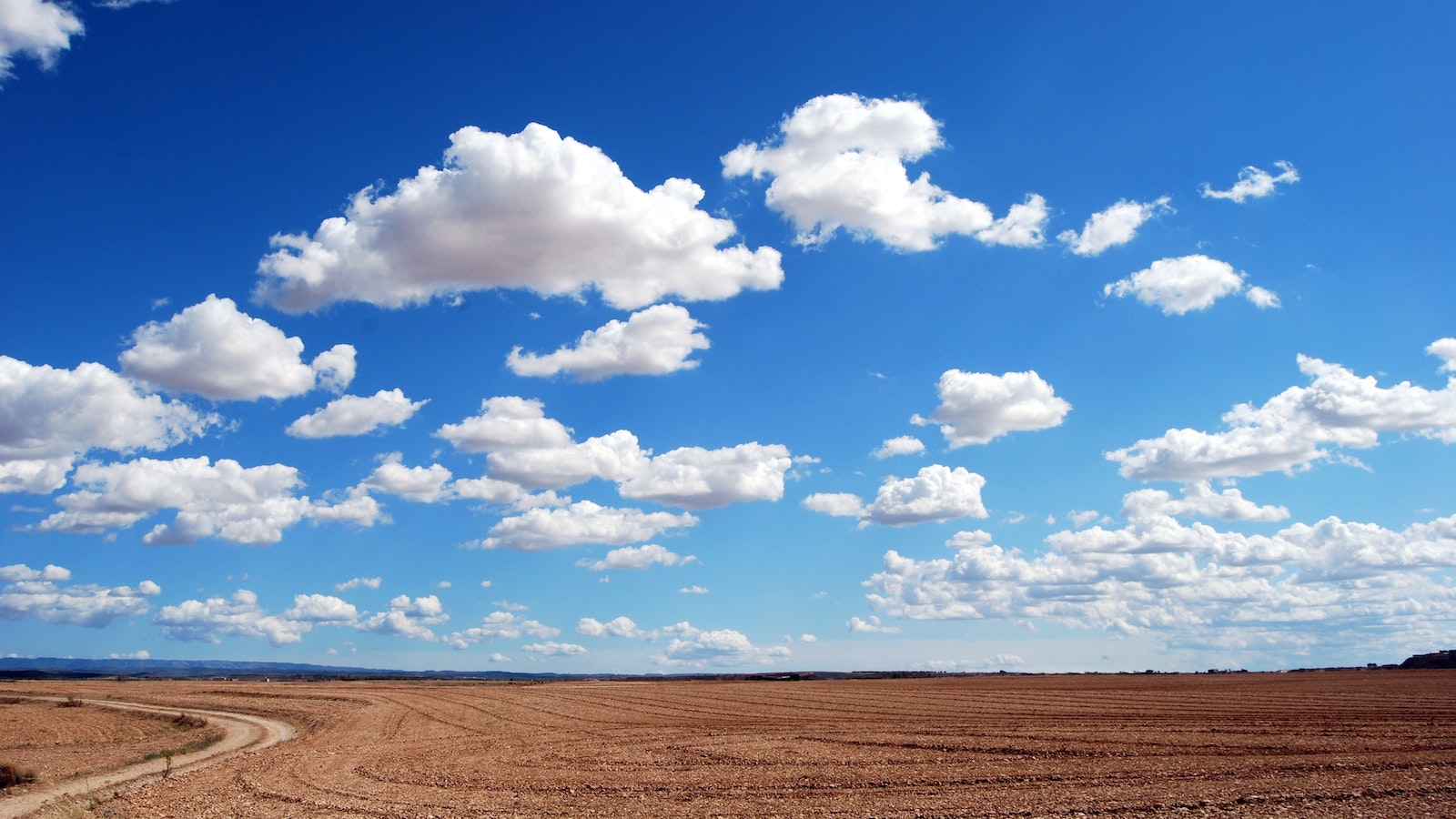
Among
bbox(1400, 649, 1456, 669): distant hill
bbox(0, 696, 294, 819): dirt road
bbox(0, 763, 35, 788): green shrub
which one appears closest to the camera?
bbox(0, 696, 294, 819): dirt road

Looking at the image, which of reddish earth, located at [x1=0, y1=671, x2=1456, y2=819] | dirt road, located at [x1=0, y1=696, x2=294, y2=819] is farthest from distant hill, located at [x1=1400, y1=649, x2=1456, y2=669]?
dirt road, located at [x1=0, y1=696, x2=294, y2=819]

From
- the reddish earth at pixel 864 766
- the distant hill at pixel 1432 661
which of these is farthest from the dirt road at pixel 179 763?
the distant hill at pixel 1432 661

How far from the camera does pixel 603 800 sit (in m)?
23.5

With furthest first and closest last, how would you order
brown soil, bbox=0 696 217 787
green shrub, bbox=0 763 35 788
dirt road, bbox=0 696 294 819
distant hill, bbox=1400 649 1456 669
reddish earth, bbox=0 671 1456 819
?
distant hill, bbox=1400 649 1456 669 → brown soil, bbox=0 696 217 787 → green shrub, bbox=0 763 35 788 → dirt road, bbox=0 696 294 819 → reddish earth, bbox=0 671 1456 819

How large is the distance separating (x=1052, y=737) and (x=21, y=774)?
35.4 m

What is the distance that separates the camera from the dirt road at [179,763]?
27.1 meters

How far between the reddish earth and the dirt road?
4.38ft

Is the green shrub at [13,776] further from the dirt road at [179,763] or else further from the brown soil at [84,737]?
the dirt road at [179,763]

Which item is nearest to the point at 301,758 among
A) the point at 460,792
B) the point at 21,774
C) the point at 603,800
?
the point at 21,774

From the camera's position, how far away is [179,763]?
3650 cm

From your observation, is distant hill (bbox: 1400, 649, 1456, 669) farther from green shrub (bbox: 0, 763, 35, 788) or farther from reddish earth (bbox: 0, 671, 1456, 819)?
green shrub (bbox: 0, 763, 35, 788)

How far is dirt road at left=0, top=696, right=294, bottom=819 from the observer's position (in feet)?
88.9

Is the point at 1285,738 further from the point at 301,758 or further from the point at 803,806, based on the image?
the point at 301,758

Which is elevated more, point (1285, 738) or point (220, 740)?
point (1285, 738)
